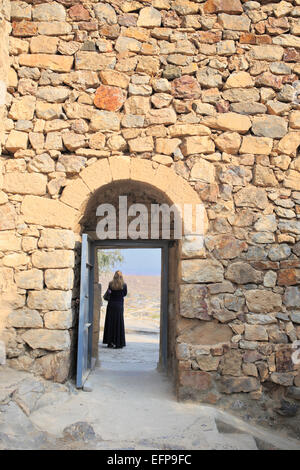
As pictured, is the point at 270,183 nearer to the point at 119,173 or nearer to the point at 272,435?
the point at 119,173

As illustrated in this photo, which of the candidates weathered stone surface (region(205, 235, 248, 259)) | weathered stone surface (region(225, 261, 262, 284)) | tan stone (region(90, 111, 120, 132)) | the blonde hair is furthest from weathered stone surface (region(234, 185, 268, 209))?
the blonde hair

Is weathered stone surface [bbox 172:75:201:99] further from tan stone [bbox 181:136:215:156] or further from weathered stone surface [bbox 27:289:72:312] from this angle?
weathered stone surface [bbox 27:289:72:312]

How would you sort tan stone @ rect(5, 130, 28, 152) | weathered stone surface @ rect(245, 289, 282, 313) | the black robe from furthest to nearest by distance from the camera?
the black robe → tan stone @ rect(5, 130, 28, 152) → weathered stone surface @ rect(245, 289, 282, 313)

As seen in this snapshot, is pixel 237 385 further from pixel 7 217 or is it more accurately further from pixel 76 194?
pixel 7 217

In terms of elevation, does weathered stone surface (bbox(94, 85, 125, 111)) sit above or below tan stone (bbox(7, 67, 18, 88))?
below

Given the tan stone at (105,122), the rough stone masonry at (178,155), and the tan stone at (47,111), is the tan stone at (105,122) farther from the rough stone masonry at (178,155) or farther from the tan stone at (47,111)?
the tan stone at (47,111)

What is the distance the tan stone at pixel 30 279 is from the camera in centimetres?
396

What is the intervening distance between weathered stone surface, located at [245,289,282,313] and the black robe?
12.2ft

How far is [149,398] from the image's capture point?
161 inches

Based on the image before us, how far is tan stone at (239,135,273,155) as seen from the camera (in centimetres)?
421

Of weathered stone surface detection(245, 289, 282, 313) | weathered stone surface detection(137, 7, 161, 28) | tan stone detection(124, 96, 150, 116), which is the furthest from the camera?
weathered stone surface detection(137, 7, 161, 28)

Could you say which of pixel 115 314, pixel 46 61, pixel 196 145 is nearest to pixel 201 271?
pixel 196 145

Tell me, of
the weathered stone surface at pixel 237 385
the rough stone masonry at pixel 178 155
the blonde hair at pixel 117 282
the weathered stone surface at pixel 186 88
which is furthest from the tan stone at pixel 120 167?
the blonde hair at pixel 117 282

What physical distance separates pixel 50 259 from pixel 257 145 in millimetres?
2535
